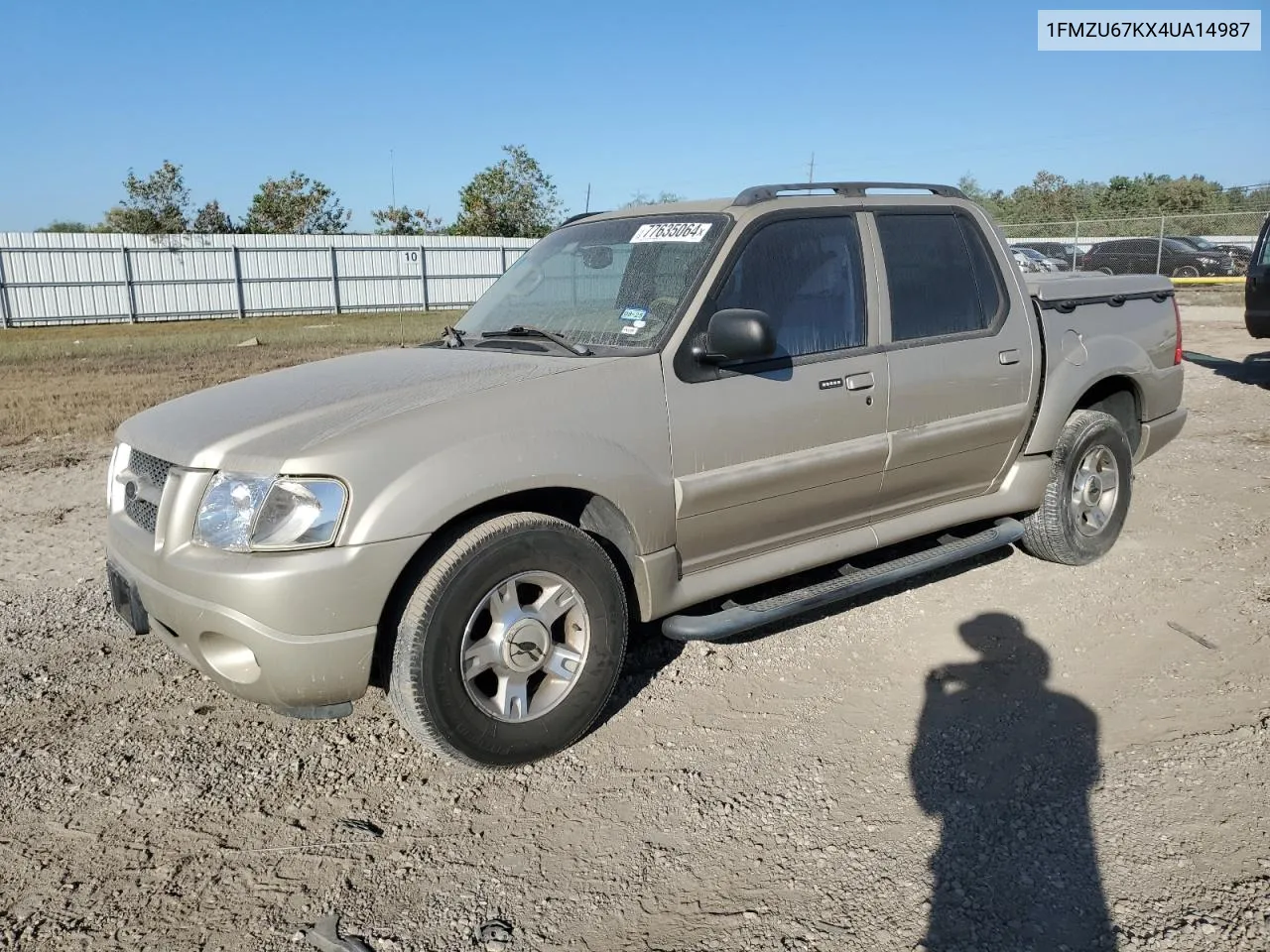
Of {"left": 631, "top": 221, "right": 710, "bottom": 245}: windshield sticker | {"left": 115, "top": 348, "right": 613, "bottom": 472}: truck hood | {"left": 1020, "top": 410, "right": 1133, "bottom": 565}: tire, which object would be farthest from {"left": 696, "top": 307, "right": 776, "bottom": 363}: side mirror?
{"left": 1020, "top": 410, "right": 1133, "bottom": 565}: tire

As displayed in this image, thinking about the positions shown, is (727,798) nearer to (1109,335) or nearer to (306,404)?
(306,404)

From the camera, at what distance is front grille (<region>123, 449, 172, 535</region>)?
3.43 m

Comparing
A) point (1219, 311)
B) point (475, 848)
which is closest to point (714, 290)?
point (475, 848)

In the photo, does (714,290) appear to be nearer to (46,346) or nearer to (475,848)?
(475,848)

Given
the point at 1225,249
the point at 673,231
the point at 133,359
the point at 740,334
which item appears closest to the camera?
the point at 740,334

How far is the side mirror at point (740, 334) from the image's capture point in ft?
11.8

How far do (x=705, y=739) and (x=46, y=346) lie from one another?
19810 millimetres

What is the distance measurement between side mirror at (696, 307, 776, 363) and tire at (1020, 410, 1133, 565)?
2301 millimetres

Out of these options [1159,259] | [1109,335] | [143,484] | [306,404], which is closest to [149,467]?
[143,484]

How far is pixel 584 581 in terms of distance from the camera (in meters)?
3.50

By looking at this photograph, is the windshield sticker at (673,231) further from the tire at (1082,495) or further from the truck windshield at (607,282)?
the tire at (1082,495)

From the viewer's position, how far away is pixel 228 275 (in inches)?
1169

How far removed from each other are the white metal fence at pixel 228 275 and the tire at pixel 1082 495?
23.0 meters

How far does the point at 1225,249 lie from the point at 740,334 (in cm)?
3208
